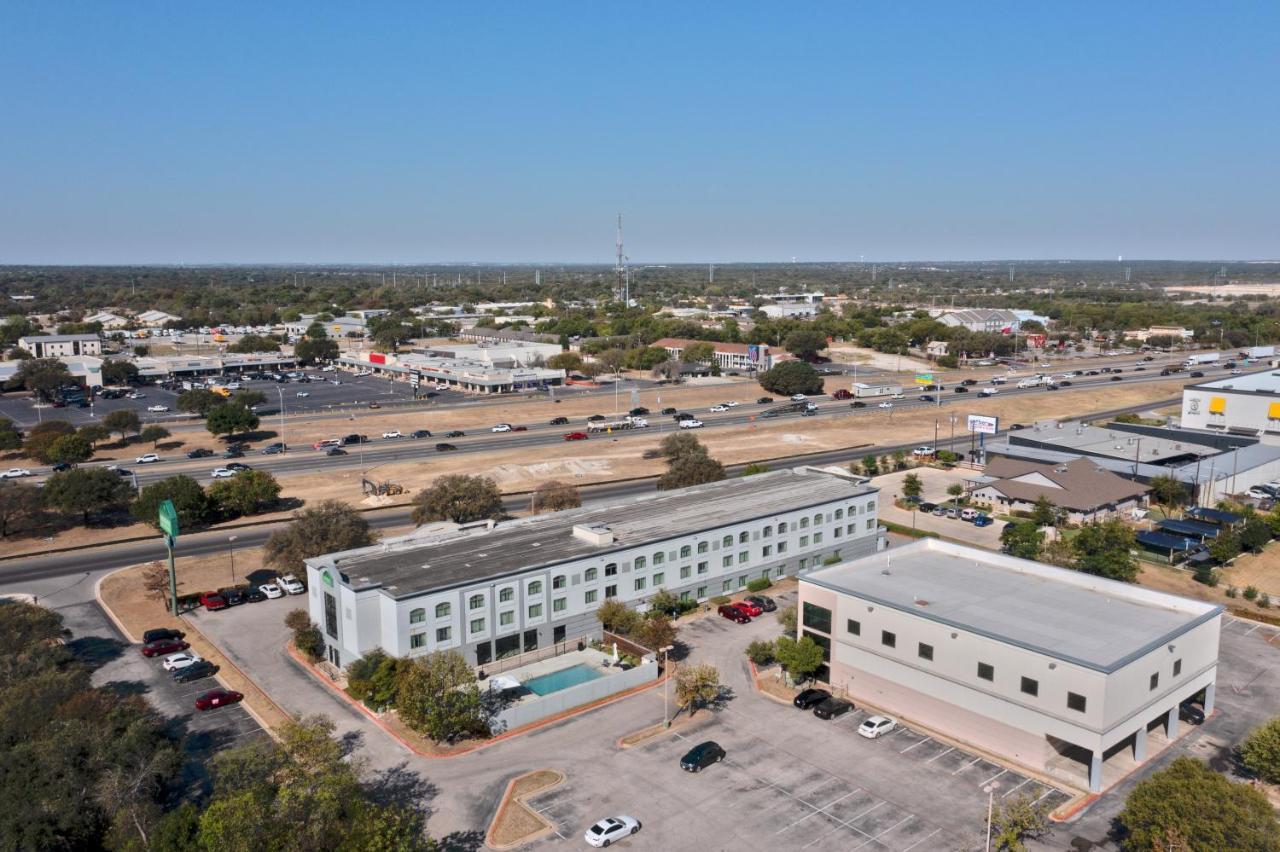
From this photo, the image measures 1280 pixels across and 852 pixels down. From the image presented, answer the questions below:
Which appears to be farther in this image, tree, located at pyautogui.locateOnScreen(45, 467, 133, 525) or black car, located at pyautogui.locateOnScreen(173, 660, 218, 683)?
tree, located at pyautogui.locateOnScreen(45, 467, 133, 525)

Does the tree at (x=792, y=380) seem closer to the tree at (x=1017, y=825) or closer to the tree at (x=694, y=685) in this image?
the tree at (x=694, y=685)

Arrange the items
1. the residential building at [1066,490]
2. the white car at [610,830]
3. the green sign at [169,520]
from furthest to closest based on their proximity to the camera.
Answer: the residential building at [1066,490], the green sign at [169,520], the white car at [610,830]

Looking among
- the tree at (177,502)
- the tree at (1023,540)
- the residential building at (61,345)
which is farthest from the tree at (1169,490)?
the residential building at (61,345)

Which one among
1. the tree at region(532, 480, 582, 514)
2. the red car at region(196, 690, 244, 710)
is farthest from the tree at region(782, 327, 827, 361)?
the red car at region(196, 690, 244, 710)

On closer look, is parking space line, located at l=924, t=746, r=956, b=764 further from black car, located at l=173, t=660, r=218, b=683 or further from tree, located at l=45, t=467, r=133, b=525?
tree, located at l=45, t=467, r=133, b=525

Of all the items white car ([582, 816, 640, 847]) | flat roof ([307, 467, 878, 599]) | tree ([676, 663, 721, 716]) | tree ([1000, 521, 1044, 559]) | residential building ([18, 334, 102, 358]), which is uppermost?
residential building ([18, 334, 102, 358])

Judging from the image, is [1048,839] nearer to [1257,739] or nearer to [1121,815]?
[1121,815]

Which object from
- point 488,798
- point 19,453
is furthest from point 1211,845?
point 19,453

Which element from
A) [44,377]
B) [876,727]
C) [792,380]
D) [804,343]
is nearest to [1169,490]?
[876,727]
